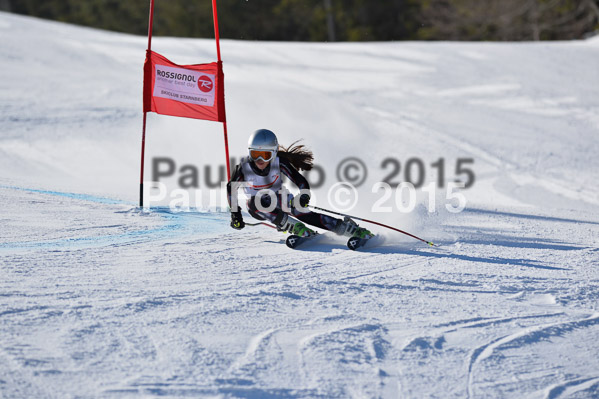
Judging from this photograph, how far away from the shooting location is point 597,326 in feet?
12.8

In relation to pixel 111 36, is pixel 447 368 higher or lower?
lower

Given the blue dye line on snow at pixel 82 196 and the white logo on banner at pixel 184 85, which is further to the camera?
the blue dye line on snow at pixel 82 196

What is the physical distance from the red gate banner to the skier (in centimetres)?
165

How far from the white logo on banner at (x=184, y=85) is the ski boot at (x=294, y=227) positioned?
2197 millimetres

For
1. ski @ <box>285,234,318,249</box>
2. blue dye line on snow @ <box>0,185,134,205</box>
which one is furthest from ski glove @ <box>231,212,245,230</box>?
blue dye line on snow @ <box>0,185,134,205</box>

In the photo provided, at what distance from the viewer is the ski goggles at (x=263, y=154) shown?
578cm

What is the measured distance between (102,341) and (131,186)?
6.41 meters

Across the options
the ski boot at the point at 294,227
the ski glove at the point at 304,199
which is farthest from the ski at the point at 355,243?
the ski glove at the point at 304,199

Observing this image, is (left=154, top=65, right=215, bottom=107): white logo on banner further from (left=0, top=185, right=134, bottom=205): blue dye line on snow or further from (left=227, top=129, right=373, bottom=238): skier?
(left=227, top=129, right=373, bottom=238): skier

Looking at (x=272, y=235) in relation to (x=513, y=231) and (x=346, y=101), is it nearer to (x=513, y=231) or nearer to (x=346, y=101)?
(x=513, y=231)

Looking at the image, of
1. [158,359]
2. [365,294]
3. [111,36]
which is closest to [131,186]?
[365,294]

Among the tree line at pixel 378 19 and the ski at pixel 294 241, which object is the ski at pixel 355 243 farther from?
the tree line at pixel 378 19

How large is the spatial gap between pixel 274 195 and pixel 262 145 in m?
0.49

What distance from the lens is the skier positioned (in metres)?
5.77
